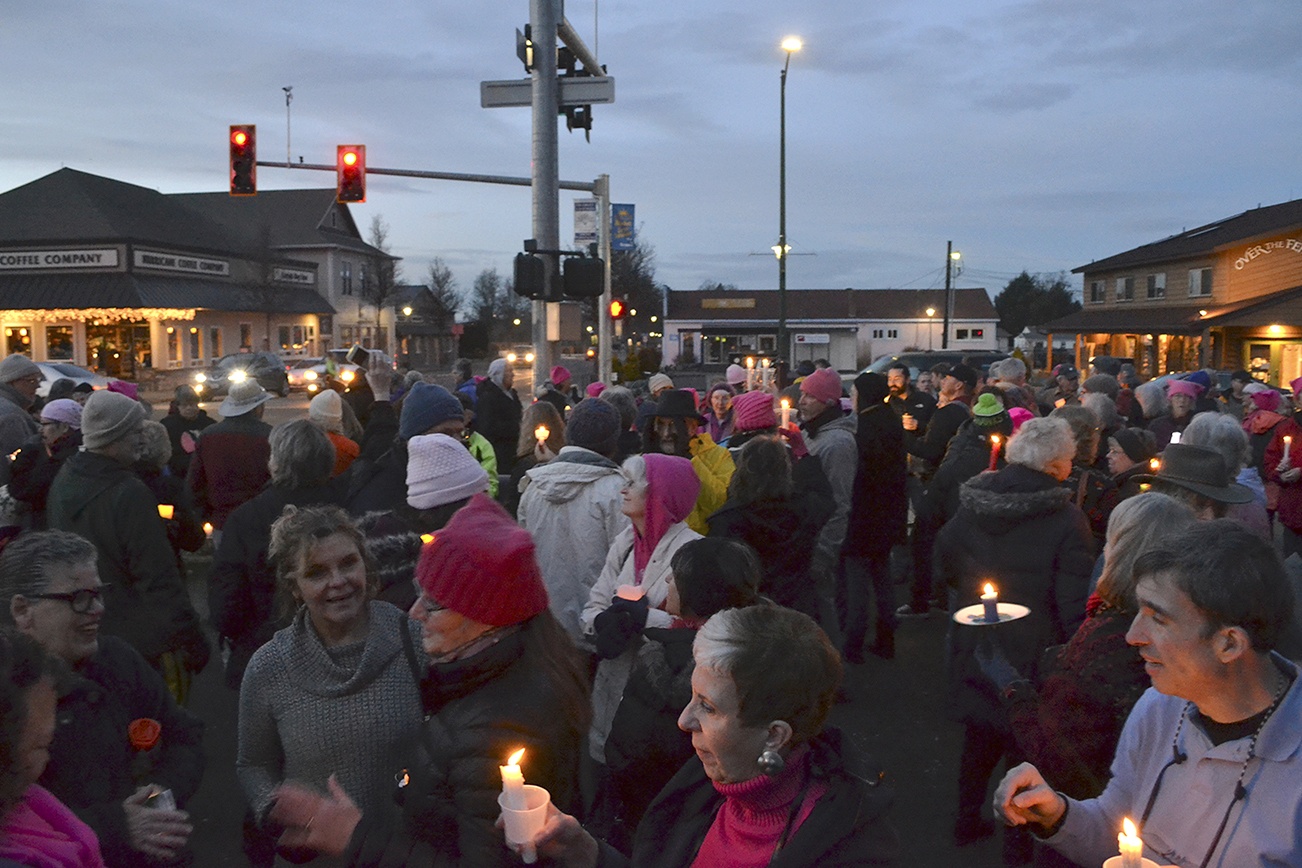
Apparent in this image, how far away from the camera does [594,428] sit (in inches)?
215

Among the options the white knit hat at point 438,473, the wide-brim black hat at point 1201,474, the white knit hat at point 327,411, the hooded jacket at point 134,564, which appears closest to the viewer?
the wide-brim black hat at point 1201,474

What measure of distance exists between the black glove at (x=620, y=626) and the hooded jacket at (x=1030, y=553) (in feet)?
5.73

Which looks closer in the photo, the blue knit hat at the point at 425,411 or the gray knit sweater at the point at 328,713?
the gray knit sweater at the point at 328,713

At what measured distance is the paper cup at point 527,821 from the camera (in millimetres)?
1582

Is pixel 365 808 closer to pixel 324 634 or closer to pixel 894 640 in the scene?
pixel 324 634

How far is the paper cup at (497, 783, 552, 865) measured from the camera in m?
1.58

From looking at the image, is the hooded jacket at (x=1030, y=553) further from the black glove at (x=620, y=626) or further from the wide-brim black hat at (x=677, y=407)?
the wide-brim black hat at (x=677, y=407)

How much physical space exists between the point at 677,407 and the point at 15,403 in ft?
17.5

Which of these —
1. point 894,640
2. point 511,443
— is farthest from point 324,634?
point 511,443

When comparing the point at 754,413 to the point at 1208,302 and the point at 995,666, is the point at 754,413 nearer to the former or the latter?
the point at 995,666

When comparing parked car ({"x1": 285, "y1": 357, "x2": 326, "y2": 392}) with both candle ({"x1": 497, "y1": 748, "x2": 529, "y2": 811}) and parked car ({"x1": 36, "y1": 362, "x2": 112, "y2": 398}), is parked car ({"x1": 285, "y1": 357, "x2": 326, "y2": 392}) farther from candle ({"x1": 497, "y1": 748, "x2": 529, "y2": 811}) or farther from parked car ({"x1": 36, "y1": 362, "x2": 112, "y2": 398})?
candle ({"x1": 497, "y1": 748, "x2": 529, "y2": 811})

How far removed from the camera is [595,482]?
5078mm

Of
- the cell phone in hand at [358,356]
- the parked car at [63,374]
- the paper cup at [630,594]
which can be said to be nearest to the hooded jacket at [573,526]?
the paper cup at [630,594]

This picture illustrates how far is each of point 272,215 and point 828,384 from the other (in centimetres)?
6205
